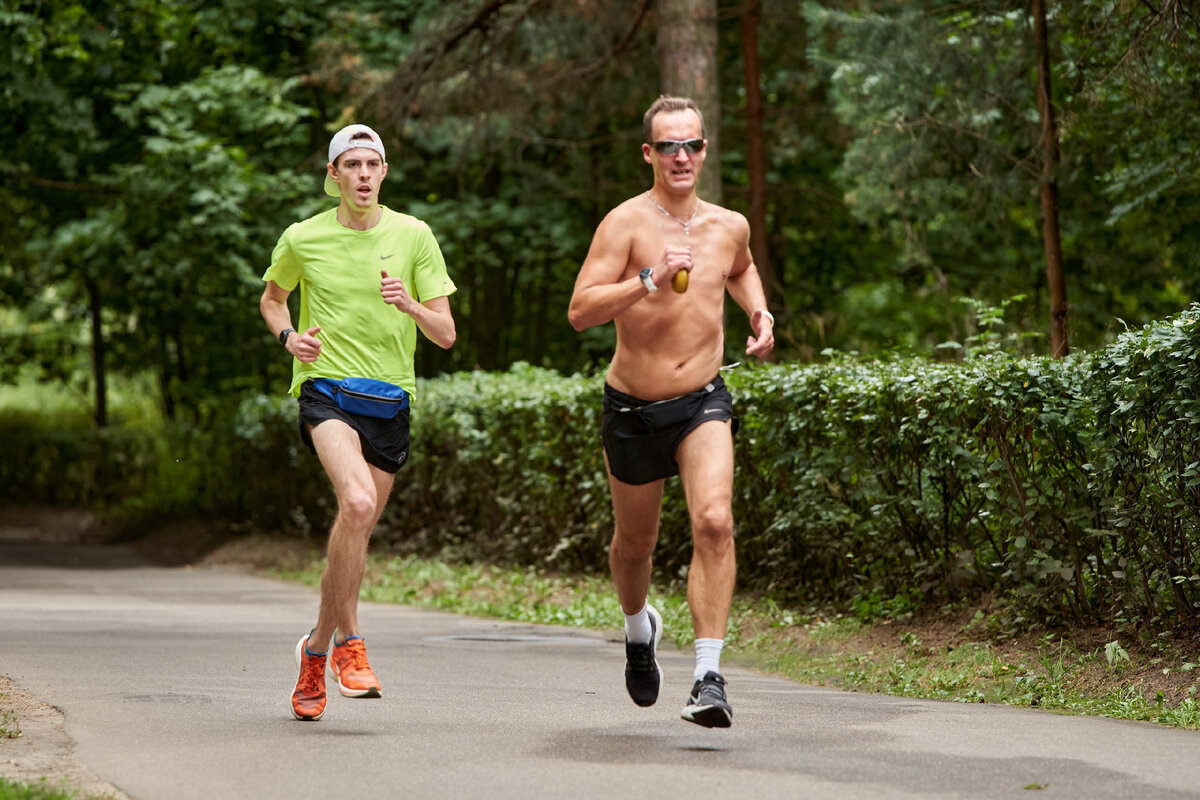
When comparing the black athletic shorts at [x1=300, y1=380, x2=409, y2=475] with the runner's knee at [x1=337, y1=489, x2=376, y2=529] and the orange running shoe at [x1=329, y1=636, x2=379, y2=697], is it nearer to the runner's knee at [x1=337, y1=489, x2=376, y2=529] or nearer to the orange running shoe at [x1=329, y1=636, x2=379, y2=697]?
the runner's knee at [x1=337, y1=489, x2=376, y2=529]

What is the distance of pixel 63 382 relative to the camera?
31641 millimetres

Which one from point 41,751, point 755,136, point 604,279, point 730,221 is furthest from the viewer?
point 755,136

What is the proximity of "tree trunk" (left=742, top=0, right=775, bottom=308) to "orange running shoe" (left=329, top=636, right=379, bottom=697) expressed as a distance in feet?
48.5

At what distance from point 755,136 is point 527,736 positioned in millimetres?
16187

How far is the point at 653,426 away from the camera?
5.99m

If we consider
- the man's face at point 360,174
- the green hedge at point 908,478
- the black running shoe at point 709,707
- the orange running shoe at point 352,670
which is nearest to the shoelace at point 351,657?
the orange running shoe at point 352,670

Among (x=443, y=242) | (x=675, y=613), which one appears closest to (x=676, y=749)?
(x=675, y=613)

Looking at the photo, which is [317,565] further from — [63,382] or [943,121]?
[63,382]

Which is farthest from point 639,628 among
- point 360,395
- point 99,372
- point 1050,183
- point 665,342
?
point 99,372

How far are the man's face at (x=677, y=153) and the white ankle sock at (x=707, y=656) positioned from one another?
1.77 m

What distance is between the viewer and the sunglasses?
5.98m

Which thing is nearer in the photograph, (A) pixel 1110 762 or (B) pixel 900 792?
(B) pixel 900 792

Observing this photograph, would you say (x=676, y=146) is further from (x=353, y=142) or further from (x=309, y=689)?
(x=309, y=689)

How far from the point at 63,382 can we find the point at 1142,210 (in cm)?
2410
